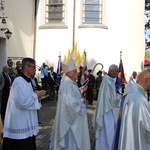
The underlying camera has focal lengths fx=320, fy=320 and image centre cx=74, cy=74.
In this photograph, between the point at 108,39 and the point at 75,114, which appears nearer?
the point at 75,114

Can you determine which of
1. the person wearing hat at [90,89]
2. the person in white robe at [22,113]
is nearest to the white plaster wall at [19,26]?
the person wearing hat at [90,89]

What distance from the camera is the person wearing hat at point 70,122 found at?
588cm

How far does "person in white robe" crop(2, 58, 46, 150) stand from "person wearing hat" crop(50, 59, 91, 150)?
76cm

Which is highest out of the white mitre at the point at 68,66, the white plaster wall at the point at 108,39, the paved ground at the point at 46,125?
the white plaster wall at the point at 108,39

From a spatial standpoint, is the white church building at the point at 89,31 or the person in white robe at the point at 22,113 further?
Result: the white church building at the point at 89,31

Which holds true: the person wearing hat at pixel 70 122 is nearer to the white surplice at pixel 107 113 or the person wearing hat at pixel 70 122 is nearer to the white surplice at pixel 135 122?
the white surplice at pixel 107 113

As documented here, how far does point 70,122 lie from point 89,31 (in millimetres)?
16348

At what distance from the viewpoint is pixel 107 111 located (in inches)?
275

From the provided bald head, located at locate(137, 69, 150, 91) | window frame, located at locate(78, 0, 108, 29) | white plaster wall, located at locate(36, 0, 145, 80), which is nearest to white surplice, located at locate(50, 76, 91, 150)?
bald head, located at locate(137, 69, 150, 91)

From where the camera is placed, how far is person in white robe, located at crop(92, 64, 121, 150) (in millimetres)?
6977

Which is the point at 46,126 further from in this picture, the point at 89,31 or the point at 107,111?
the point at 89,31

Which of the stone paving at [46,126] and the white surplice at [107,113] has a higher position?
the white surplice at [107,113]

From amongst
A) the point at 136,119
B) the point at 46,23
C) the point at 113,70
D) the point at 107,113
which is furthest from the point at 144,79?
the point at 46,23

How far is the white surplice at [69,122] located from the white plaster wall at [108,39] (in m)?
15.6
